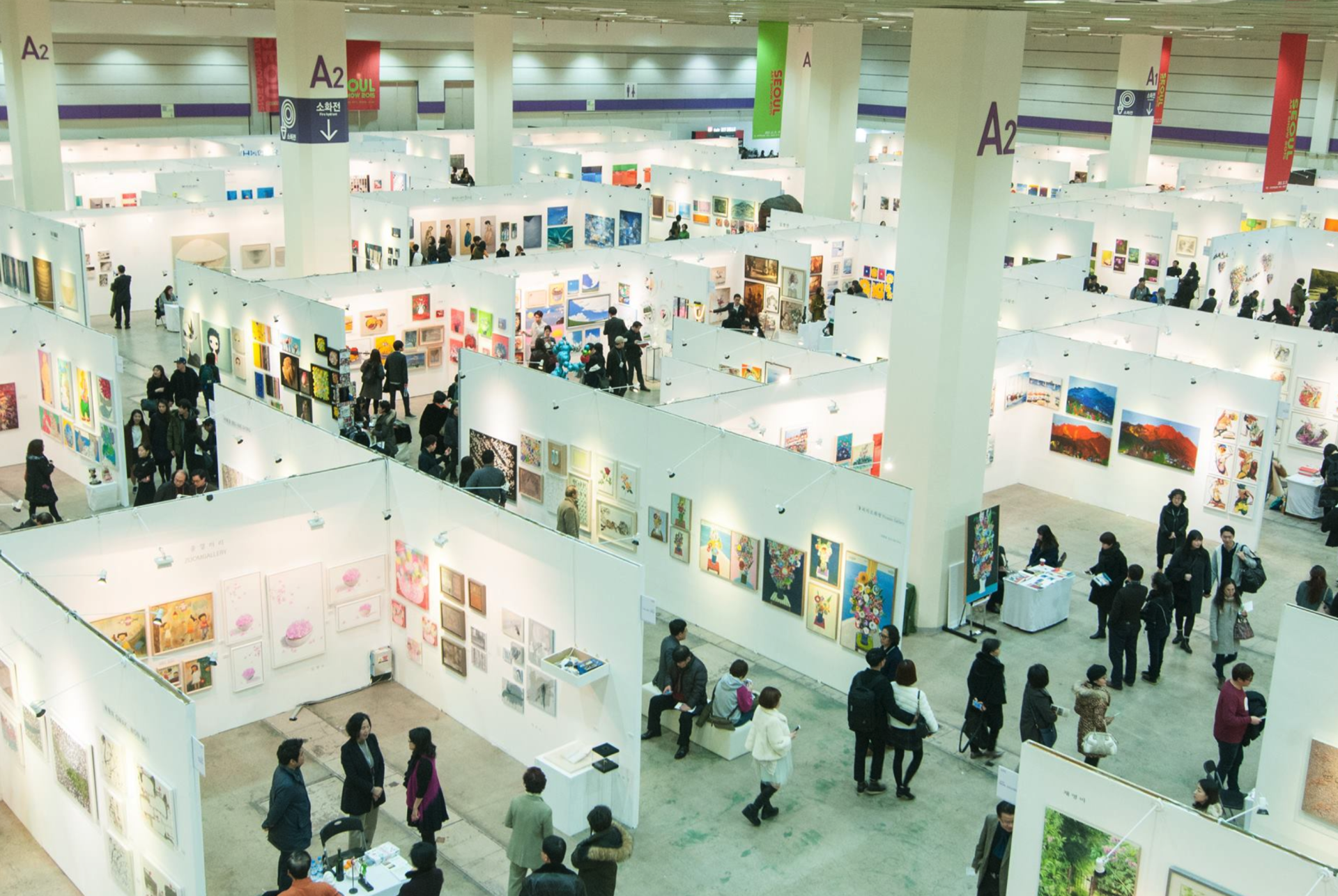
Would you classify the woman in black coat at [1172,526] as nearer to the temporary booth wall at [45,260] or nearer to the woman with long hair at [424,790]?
the woman with long hair at [424,790]

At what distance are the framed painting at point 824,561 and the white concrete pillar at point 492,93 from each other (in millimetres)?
21747

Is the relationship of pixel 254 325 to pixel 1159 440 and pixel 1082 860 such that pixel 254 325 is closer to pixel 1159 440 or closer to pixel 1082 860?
pixel 1159 440

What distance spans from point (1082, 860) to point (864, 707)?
9.49 feet

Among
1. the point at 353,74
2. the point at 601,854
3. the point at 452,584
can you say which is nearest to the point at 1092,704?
the point at 601,854

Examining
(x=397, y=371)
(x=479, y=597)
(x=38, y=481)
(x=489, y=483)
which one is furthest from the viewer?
(x=397, y=371)

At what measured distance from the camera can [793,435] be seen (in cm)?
1608

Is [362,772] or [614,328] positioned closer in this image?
[362,772]

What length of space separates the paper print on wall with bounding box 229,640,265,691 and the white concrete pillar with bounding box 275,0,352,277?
12858 mm

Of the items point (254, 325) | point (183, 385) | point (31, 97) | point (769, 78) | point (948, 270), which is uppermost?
point (769, 78)

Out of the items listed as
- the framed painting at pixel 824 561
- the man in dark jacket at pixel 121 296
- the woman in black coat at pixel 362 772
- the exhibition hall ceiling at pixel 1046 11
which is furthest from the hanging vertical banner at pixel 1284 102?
the woman in black coat at pixel 362 772

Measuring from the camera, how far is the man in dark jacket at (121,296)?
24.9 metres

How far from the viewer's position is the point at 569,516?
14.2 m

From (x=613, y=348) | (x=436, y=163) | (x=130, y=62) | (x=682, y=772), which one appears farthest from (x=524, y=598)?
(x=130, y=62)

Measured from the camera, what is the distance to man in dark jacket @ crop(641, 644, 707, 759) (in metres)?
11.3
